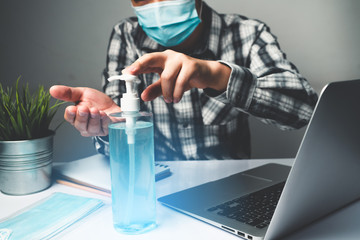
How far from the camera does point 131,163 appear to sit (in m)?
0.48

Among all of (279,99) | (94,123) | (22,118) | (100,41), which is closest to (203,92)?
(279,99)

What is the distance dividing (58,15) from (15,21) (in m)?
0.21

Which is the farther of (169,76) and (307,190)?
(169,76)

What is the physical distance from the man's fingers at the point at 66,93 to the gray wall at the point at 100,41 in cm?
91

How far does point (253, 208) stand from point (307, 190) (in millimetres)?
118

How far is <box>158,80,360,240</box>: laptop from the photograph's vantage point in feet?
1.28

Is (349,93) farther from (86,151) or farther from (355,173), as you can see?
(86,151)

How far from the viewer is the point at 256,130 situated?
5.18 ft

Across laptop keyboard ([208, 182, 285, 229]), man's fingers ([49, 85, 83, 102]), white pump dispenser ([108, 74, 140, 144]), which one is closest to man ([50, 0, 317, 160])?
man's fingers ([49, 85, 83, 102])

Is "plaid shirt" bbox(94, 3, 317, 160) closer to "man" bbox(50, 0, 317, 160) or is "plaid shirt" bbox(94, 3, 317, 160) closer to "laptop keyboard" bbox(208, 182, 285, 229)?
"man" bbox(50, 0, 317, 160)

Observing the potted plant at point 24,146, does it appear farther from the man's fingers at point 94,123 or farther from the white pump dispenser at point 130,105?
the white pump dispenser at point 130,105

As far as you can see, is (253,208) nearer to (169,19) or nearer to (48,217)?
(48,217)

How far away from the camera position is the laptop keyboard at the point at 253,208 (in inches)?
18.9

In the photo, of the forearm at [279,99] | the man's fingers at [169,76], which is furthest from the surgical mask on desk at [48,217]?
the forearm at [279,99]
